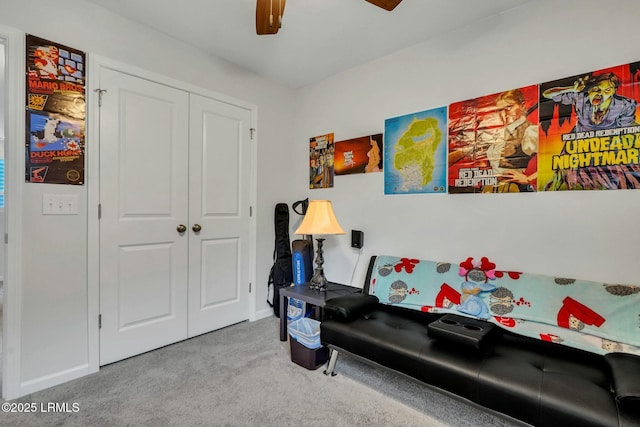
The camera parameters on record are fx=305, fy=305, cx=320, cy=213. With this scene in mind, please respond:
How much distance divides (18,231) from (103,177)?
55 cm

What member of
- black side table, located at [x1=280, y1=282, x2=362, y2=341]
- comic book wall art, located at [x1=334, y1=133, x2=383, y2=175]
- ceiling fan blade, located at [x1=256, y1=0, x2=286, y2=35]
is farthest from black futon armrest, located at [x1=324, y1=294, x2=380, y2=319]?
ceiling fan blade, located at [x1=256, y1=0, x2=286, y2=35]

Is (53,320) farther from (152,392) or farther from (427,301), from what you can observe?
(427,301)

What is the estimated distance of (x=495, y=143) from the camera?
2068mm

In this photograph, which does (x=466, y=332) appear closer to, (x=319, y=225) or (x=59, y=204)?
(x=319, y=225)

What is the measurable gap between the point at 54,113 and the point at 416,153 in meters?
2.48

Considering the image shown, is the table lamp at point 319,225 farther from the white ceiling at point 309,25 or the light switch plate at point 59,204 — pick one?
the light switch plate at point 59,204

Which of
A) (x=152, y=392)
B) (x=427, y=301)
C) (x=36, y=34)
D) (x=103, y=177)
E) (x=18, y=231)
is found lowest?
(x=152, y=392)

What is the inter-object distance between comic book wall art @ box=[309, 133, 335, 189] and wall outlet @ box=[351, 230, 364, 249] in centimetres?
57

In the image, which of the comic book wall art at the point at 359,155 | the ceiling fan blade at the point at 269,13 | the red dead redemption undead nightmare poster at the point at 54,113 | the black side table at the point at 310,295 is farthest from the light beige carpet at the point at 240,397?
the ceiling fan blade at the point at 269,13

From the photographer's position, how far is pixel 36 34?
182cm

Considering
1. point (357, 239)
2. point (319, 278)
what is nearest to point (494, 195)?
point (357, 239)

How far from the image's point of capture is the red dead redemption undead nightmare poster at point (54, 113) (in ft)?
5.93

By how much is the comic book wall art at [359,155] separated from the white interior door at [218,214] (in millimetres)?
887

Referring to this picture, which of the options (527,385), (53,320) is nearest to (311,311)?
(527,385)
